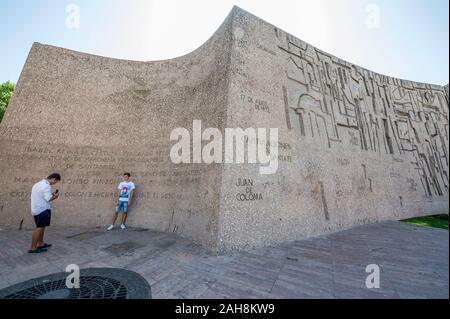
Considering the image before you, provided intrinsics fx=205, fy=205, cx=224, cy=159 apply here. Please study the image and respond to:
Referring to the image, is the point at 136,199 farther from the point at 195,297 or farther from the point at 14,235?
the point at 195,297

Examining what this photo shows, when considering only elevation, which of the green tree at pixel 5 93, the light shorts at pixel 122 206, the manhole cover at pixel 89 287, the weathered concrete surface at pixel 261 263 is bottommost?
the manhole cover at pixel 89 287

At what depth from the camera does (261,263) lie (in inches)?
135

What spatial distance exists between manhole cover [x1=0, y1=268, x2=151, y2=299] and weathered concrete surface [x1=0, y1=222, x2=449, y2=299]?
0.61 feet

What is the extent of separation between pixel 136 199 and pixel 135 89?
158 inches

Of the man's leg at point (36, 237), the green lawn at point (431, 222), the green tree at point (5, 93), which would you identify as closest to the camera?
the man's leg at point (36, 237)

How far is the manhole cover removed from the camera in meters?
2.52

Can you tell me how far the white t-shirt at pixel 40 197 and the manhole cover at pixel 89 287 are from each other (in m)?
1.83

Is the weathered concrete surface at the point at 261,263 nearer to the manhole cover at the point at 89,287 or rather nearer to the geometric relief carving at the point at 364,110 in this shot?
the manhole cover at the point at 89,287

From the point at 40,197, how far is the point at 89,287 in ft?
8.93

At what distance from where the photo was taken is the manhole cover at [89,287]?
2.52m

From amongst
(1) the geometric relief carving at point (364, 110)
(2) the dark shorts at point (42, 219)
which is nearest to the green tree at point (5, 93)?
(2) the dark shorts at point (42, 219)

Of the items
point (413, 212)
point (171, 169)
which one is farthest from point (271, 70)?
point (413, 212)

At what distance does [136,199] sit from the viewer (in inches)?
258

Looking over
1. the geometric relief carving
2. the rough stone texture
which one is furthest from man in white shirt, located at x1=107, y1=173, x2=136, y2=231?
the geometric relief carving
